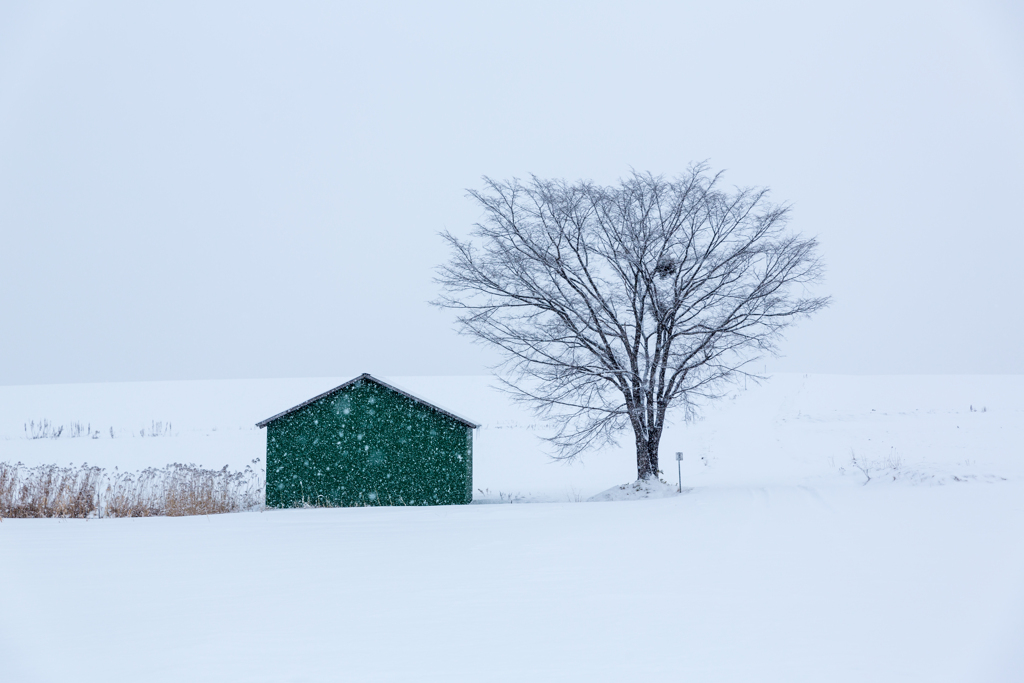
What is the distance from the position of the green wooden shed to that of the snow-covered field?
2029mm

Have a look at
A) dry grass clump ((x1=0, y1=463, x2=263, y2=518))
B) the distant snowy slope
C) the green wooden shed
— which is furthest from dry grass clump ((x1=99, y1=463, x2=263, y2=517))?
the distant snowy slope

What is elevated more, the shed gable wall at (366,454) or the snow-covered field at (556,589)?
the shed gable wall at (366,454)

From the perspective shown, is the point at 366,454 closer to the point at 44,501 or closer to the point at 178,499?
the point at 178,499

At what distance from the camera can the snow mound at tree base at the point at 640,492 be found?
17.7m

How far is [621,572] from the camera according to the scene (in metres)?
8.70

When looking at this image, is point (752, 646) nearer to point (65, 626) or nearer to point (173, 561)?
point (65, 626)

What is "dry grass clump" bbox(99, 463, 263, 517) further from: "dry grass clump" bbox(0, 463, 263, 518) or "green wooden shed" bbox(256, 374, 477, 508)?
"green wooden shed" bbox(256, 374, 477, 508)

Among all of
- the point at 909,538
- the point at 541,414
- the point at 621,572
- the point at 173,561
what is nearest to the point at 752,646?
the point at 621,572

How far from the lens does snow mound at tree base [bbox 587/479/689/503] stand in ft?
58.1

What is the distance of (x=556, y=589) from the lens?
7.89m

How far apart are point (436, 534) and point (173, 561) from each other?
4.22 m

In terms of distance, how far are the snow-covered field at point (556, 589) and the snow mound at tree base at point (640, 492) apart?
71 centimetres

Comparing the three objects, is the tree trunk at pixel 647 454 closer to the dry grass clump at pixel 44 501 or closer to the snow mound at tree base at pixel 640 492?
the snow mound at tree base at pixel 640 492

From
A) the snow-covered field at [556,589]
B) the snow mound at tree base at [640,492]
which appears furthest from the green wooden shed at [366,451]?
the snow mound at tree base at [640,492]
